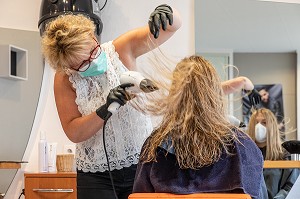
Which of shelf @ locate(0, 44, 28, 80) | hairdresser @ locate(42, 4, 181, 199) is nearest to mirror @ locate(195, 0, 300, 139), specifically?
hairdresser @ locate(42, 4, 181, 199)

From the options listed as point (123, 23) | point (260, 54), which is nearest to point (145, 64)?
point (123, 23)

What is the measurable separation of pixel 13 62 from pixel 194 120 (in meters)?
1.70

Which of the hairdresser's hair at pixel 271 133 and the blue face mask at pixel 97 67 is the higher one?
the blue face mask at pixel 97 67

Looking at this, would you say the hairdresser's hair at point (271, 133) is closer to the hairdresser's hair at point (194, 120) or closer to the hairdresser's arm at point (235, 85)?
the hairdresser's arm at point (235, 85)

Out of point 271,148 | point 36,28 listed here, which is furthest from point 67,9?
point 271,148

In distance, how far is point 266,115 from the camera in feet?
6.97

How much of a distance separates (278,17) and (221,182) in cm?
133

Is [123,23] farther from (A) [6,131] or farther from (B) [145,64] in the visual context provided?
(A) [6,131]

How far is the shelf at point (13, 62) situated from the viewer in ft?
8.35

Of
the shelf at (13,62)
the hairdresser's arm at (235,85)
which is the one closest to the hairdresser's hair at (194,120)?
the hairdresser's arm at (235,85)

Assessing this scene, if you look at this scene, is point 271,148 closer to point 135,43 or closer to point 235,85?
point 235,85

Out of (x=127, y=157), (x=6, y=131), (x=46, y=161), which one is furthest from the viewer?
(x=6, y=131)

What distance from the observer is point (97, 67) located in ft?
4.87

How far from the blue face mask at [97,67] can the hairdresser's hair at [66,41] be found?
0.06m
